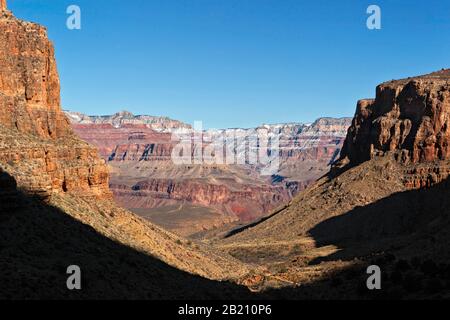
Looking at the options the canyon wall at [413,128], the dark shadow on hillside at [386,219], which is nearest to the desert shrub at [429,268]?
the dark shadow on hillside at [386,219]

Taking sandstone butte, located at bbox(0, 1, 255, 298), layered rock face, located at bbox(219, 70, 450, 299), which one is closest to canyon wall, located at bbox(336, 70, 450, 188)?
layered rock face, located at bbox(219, 70, 450, 299)

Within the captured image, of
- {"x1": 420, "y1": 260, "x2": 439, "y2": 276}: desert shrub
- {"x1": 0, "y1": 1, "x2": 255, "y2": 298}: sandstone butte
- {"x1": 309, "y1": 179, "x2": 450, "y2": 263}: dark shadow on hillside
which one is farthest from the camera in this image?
{"x1": 309, "y1": 179, "x2": 450, "y2": 263}: dark shadow on hillside

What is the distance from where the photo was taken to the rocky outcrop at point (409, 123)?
3905 inches

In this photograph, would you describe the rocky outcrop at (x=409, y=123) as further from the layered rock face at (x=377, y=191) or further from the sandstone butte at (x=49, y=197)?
the sandstone butte at (x=49, y=197)

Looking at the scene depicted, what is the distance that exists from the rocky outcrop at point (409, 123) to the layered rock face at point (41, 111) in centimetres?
6210

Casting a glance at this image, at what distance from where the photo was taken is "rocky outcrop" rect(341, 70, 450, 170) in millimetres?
99188

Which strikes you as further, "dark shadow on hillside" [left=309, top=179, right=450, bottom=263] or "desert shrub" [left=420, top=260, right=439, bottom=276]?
"dark shadow on hillside" [left=309, top=179, right=450, bottom=263]

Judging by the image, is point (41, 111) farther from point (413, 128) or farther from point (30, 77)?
point (413, 128)

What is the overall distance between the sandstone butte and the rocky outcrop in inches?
1833

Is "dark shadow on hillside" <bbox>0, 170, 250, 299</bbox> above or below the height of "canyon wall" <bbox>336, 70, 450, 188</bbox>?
below

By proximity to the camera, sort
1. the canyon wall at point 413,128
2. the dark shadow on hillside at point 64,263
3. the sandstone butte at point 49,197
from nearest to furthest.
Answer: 1. the dark shadow on hillside at point 64,263
2. the sandstone butte at point 49,197
3. the canyon wall at point 413,128

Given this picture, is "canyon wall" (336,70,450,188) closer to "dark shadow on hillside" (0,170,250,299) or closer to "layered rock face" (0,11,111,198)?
"layered rock face" (0,11,111,198)
